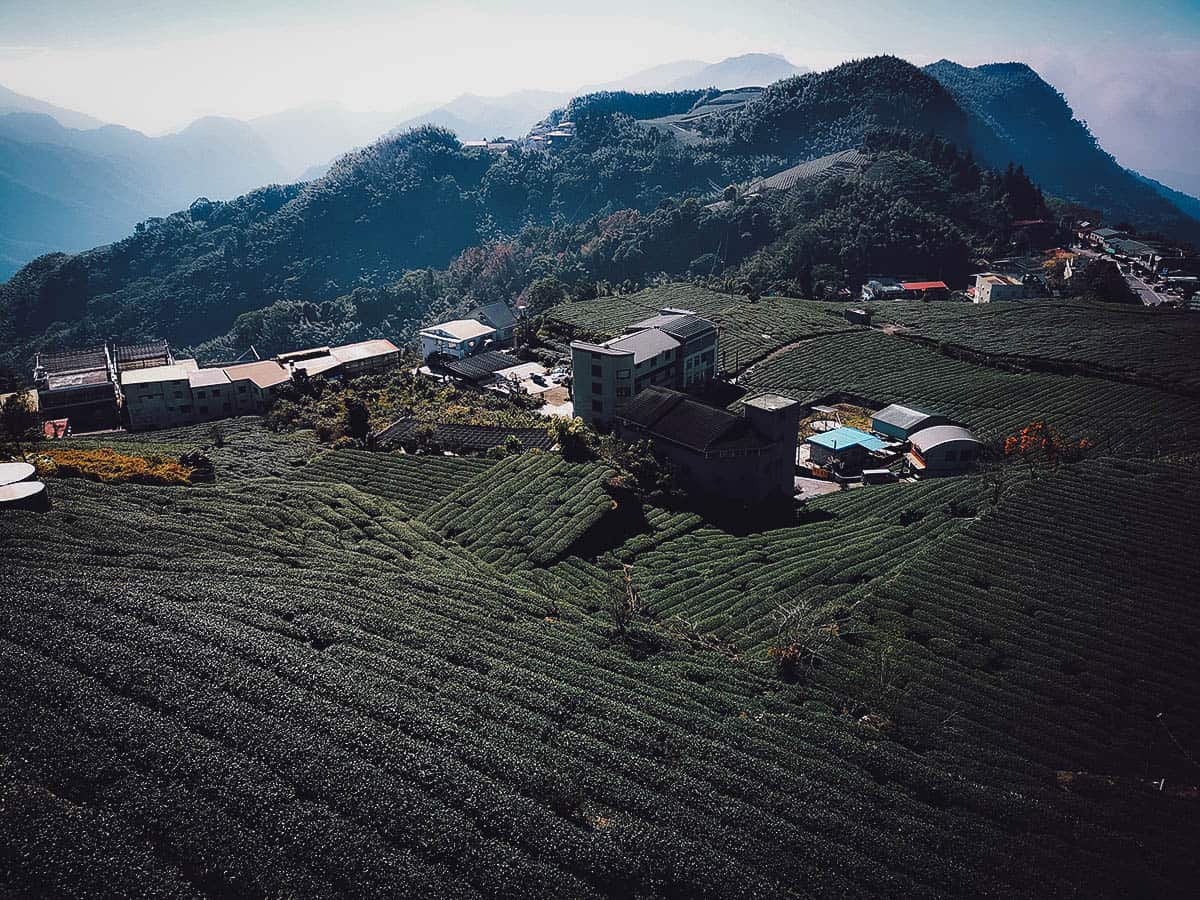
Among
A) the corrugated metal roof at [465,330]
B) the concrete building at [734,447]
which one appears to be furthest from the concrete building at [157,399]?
the concrete building at [734,447]

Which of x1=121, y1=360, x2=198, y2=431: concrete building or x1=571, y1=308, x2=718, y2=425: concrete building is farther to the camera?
x1=121, y1=360, x2=198, y2=431: concrete building

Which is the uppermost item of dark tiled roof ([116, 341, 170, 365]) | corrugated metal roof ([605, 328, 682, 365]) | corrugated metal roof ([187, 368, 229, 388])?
corrugated metal roof ([605, 328, 682, 365])

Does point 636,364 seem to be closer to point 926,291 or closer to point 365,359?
point 365,359

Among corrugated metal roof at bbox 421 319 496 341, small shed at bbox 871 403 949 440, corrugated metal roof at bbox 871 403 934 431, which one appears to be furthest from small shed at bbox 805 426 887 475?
corrugated metal roof at bbox 421 319 496 341

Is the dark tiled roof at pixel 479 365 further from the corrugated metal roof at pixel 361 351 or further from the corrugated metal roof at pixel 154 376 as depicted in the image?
the corrugated metal roof at pixel 154 376

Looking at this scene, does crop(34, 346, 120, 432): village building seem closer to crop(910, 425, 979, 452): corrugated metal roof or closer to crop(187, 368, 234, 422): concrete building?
crop(187, 368, 234, 422): concrete building

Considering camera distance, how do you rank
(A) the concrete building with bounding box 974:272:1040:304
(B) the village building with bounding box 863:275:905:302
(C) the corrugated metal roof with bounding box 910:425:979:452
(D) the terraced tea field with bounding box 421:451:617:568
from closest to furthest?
(D) the terraced tea field with bounding box 421:451:617:568
(C) the corrugated metal roof with bounding box 910:425:979:452
(A) the concrete building with bounding box 974:272:1040:304
(B) the village building with bounding box 863:275:905:302

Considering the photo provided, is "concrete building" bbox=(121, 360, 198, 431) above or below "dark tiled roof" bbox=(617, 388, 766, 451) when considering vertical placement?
below

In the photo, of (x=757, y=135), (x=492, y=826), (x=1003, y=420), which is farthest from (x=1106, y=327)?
(x=757, y=135)
